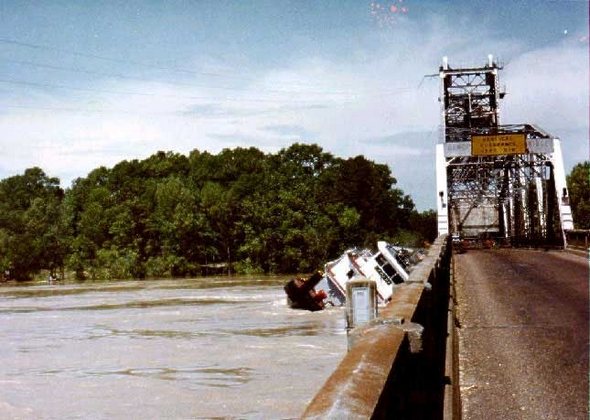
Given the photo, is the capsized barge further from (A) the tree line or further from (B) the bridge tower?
(A) the tree line

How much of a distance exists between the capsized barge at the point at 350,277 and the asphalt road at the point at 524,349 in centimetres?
1536

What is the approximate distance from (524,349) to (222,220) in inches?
3231

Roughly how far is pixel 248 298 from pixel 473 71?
29.5m

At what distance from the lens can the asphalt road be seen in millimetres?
6590

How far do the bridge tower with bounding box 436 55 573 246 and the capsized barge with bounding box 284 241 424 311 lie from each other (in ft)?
16.0

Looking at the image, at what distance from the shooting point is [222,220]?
90.1 meters

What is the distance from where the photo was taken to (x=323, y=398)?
2125 mm

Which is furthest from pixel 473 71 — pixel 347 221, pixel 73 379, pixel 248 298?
pixel 73 379

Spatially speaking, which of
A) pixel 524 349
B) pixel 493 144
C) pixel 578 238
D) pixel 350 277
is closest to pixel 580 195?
pixel 493 144

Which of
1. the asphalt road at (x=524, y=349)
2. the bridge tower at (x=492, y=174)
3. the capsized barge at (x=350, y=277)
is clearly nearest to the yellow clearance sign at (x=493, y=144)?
the bridge tower at (x=492, y=174)

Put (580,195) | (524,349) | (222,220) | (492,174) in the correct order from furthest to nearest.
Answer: (580,195)
(222,220)
(492,174)
(524,349)

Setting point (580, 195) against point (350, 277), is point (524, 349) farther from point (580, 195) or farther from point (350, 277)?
point (580, 195)

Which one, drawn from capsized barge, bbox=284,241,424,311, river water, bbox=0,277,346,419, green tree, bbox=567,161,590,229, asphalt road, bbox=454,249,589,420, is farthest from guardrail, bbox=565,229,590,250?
green tree, bbox=567,161,590,229

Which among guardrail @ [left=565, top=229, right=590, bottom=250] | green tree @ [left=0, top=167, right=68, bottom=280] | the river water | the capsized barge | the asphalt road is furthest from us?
green tree @ [left=0, top=167, right=68, bottom=280]
